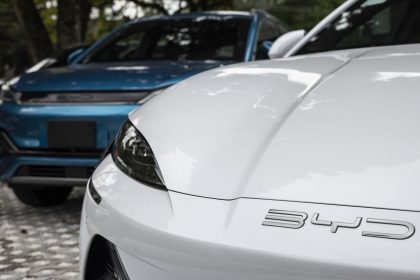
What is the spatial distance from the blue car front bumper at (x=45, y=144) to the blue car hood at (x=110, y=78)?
0.40 ft

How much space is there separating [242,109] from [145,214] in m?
0.48

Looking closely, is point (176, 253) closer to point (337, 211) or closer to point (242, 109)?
point (337, 211)

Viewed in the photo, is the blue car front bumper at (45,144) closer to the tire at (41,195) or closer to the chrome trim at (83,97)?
the chrome trim at (83,97)

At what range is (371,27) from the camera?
3.09 m

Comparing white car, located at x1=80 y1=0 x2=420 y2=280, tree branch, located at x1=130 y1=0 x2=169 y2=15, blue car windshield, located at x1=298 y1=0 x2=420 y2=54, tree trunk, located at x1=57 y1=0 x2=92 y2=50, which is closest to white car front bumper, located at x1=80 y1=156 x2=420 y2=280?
white car, located at x1=80 y1=0 x2=420 y2=280

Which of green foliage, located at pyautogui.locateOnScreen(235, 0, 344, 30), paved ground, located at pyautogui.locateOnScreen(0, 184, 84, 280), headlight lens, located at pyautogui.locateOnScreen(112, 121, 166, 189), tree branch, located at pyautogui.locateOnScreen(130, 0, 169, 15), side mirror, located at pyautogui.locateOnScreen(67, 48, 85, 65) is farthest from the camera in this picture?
tree branch, located at pyautogui.locateOnScreen(130, 0, 169, 15)

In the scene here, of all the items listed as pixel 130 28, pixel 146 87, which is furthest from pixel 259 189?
pixel 130 28

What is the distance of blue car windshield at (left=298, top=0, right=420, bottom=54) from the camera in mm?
2828

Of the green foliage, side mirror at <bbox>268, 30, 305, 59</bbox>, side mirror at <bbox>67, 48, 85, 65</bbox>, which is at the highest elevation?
side mirror at <bbox>268, 30, 305, 59</bbox>

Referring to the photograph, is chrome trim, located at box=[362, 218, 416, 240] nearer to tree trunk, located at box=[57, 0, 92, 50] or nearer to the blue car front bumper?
the blue car front bumper

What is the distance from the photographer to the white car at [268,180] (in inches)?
52.1

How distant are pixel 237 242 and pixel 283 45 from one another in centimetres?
181

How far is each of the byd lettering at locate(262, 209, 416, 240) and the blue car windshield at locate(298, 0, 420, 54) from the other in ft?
5.07

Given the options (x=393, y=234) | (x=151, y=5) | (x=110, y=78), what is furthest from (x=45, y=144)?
(x=151, y=5)
